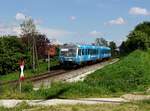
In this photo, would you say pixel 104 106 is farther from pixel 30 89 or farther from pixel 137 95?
pixel 30 89

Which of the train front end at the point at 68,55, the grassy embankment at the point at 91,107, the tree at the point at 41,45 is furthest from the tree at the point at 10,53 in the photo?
the grassy embankment at the point at 91,107

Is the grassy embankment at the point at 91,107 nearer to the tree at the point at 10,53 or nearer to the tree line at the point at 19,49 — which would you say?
the tree line at the point at 19,49

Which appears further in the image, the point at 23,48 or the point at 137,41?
the point at 137,41

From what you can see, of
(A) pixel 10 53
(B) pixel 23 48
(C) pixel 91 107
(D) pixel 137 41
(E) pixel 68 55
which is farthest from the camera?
(D) pixel 137 41

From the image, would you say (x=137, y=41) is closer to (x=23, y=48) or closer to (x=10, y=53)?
(x=23, y=48)

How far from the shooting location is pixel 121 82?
19438 mm

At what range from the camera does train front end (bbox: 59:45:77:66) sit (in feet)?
159

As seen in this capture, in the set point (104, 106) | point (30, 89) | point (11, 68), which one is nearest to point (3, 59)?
point (11, 68)

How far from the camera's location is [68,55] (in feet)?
162

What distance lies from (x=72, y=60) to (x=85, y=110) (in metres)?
35.4

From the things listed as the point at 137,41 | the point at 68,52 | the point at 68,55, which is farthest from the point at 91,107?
the point at 137,41

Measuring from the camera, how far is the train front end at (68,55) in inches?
1913

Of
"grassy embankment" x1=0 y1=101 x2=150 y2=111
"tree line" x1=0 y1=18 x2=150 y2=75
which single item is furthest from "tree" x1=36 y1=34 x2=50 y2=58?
"grassy embankment" x1=0 y1=101 x2=150 y2=111

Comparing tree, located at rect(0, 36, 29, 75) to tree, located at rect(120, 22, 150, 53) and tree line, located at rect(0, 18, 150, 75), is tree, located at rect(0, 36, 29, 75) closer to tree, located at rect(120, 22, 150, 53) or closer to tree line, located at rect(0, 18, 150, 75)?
tree line, located at rect(0, 18, 150, 75)
